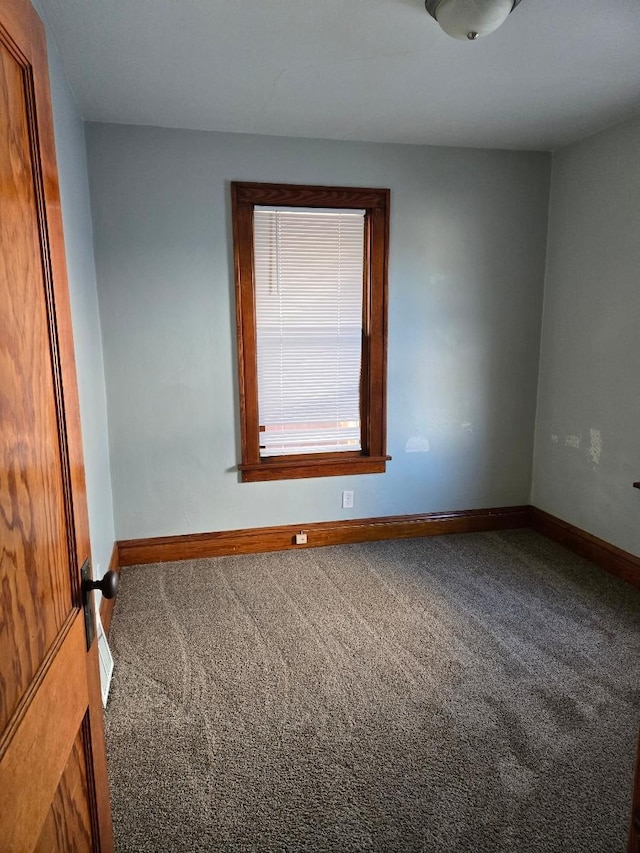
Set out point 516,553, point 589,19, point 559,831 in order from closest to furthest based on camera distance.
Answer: point 559,831
point 589,19
point 516,553

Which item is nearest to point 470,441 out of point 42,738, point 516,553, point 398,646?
point 516,553

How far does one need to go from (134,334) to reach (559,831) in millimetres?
2842

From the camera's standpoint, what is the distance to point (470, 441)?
358 cm

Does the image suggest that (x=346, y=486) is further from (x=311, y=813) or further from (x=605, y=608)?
(x=311, y=813)

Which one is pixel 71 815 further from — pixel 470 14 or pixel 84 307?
pixel 470 14

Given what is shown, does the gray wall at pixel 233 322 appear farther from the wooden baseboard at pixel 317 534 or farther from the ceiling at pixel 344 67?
the ceiling at pixel 344 67

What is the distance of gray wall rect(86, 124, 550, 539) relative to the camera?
2.89m

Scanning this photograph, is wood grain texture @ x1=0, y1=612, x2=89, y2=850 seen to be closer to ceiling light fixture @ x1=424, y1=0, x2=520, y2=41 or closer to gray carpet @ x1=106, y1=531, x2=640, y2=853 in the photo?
gray carpet @ x1=106, y1=531, x2=640, y2=853

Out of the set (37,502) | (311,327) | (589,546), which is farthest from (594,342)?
(37,502)

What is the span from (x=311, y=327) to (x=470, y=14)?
1.77m

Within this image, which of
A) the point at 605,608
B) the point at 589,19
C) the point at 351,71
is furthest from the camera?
the point at 605,608

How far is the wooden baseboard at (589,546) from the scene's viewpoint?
9.54ft

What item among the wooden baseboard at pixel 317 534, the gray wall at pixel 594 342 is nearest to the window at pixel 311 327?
the wooden baseboard at pixel 317 534

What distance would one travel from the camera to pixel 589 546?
3.18m
